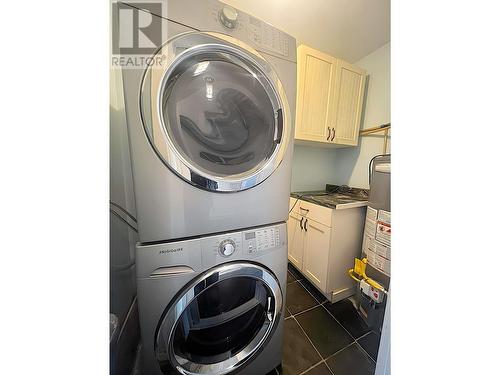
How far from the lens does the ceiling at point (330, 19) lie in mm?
1206

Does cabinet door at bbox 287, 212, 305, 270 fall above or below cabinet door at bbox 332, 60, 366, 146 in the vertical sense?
below

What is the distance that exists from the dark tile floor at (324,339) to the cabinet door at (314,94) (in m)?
1.48

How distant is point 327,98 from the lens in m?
1.59

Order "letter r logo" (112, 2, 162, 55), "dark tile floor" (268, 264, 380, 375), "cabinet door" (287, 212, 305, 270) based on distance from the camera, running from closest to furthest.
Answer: "letter r logo" (112, 2, 162, 55) < "dark tile floor" (268, 264, 380, 375) < "cabinet door" (287, 212, 305, 270)

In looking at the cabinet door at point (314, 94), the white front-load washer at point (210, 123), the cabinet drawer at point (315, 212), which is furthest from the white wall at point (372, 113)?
the white front-load washer at point (210, 123)

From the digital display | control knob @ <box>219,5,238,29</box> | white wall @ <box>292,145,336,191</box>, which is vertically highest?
control knob @ <box>219,5,238,29</box>

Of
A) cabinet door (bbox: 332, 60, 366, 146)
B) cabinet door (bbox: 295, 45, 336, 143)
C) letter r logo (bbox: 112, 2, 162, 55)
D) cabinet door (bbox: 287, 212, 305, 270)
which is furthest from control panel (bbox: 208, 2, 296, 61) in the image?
cabinet door (bbox: 287, 212, 305, 270)

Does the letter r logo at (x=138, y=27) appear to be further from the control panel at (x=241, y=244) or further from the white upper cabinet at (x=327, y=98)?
the white upper cabinet at (x=327, y=98)

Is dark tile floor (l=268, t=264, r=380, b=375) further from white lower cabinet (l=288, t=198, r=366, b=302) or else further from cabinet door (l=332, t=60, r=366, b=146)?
cabinet door (l=332, t=60, r=366, b=146)

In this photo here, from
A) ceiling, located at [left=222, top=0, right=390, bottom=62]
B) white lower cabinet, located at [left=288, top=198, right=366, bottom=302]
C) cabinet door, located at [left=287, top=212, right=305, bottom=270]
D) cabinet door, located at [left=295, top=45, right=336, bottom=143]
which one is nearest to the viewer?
ceiling, located at [left=222, top=0, right=390, bottom=62]

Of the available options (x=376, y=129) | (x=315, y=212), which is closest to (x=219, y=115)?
(x=315, y=212)

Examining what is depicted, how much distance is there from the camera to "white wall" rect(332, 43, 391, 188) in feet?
5.52
